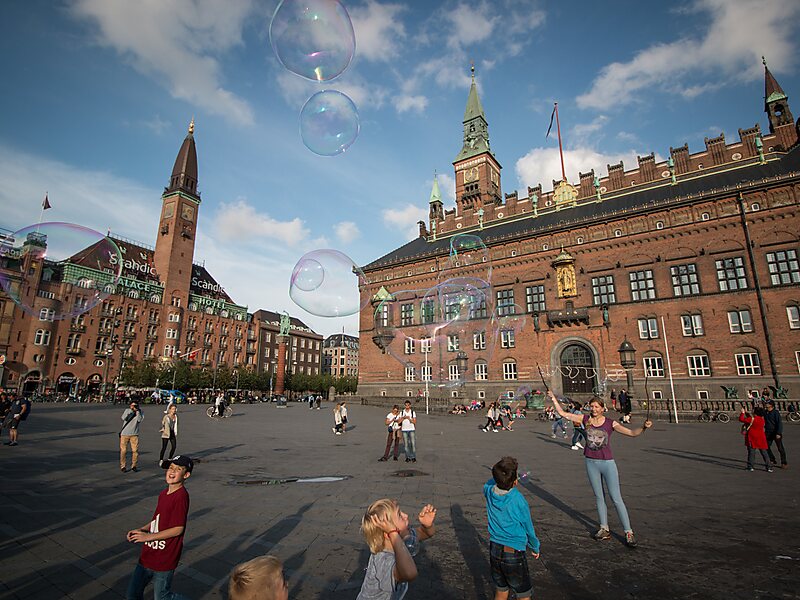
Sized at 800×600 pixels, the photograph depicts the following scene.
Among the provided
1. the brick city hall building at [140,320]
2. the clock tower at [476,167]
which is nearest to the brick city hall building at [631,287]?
the clock tower at [476,167]

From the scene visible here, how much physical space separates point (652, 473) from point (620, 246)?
32.9 metres

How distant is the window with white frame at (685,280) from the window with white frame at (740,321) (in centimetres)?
302

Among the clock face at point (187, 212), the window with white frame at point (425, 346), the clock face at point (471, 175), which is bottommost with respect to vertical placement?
the window with white frame at point (425, 346)

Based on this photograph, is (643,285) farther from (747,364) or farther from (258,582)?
(258,582)

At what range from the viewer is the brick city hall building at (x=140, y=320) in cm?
5662

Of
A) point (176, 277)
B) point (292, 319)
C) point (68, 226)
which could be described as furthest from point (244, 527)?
point (292, 319)

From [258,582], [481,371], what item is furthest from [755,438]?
[481,371]

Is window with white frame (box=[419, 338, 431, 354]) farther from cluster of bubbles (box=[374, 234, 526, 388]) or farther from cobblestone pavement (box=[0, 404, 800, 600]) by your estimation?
cobblestone pavement (box=[0, 404, 800, 600])

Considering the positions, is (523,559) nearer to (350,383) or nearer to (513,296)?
(513,296)

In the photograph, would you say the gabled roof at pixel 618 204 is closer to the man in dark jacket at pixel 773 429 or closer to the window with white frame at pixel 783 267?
the window with white frame at pixel 783 267

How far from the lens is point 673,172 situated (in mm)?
40250

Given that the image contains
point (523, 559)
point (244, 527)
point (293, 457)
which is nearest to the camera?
point (523, 559)

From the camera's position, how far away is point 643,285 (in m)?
36.7

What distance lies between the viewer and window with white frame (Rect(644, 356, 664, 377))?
3438 centimetres
